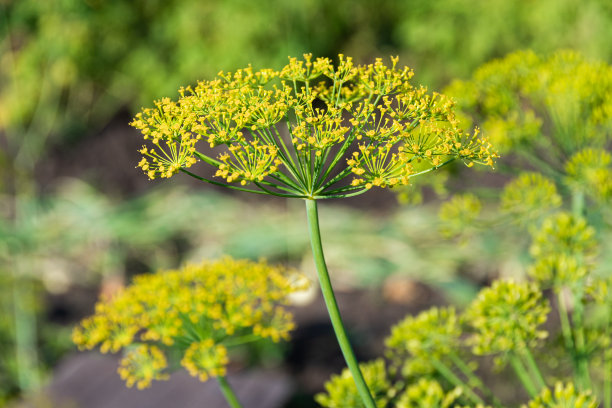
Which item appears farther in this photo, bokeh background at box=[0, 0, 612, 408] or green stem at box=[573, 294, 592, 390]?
bokeh background at box=[0, 0, 612, 408]

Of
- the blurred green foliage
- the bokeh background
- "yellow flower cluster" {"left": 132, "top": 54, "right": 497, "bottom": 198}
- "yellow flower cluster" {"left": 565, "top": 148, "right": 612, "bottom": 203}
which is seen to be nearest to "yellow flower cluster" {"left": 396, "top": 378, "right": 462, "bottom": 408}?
"yellow flower cluster" {"left": 132, "top": 54, "right": 497, "bottom": 198}

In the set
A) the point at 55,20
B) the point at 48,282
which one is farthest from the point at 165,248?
the point at 55,20

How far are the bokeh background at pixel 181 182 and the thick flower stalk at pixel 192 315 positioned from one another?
8.05 ft

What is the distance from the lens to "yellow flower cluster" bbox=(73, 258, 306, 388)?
1.59m

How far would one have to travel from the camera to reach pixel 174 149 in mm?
1153

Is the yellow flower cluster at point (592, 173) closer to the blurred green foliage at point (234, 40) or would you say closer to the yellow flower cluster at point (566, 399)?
the yellow flower cluster at point (566, 399)

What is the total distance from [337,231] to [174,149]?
18.6 ft

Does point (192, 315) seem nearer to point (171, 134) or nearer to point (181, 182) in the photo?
point (171, 134)

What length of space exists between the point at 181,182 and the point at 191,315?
6.95 meters

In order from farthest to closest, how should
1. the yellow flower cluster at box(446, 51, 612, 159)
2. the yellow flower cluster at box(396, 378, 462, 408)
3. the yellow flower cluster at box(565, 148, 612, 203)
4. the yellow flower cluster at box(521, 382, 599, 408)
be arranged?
the yellow flower cluster at box(446, 51, 612, 159) < the yellow flower cluster at box(565, 148, 612, 203) < the yellow flower cluster at box(396, 378, 462, 408) < the yellow flower cluster at box(521, 382, 599, 408)

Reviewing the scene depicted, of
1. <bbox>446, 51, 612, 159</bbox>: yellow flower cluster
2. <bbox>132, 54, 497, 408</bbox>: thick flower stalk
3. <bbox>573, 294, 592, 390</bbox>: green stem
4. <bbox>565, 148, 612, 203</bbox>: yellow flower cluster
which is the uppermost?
<bbox>446, 51, 612, 159</bbox>: yellow flower cluster

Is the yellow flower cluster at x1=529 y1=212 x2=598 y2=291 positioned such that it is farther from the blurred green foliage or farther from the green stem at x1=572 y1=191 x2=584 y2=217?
the blurred green foliage

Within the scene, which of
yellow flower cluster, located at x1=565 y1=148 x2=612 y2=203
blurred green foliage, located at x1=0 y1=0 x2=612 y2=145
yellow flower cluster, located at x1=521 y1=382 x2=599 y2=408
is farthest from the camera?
blurred green foliage, located at x1=0 y1=0 x2=612 y2=145

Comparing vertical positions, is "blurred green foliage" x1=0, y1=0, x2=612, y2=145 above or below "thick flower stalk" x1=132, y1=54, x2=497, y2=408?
above
